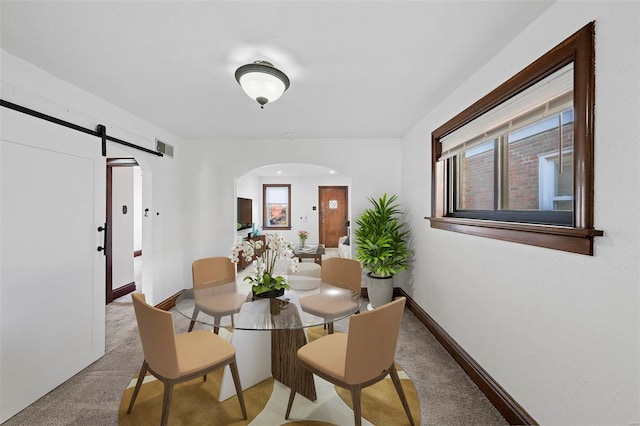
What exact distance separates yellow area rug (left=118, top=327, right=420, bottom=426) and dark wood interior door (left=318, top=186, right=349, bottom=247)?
23.1 feet

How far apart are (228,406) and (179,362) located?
543 mm

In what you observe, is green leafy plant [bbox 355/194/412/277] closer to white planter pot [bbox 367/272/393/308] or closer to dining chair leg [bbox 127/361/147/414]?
white planter pot [bbox 367/272/393/308]

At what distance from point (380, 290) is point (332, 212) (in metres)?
5.68

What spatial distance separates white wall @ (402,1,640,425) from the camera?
1.11 m

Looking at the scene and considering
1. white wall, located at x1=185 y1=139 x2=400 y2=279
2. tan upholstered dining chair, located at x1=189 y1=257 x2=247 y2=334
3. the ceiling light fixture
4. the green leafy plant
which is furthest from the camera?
white wall, located at x1=185 y1=139 x2=400 y2=279

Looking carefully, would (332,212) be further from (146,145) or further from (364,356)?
(364,356)

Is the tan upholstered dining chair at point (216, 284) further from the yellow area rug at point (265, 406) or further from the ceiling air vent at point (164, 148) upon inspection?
the ceiling air vent at point (164, 148)

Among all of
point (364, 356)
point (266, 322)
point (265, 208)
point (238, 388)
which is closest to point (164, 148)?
point (266, 322)

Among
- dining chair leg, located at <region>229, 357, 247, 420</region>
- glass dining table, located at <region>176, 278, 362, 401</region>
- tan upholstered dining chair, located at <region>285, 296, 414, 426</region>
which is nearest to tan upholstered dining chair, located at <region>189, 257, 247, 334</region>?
glass dining table, located at <region>176, 278, 362, 401</region>

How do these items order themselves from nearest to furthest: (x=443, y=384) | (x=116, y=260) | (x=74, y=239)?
(x=443, y=384) < (x=74, y=239) < (x=116, y=260)

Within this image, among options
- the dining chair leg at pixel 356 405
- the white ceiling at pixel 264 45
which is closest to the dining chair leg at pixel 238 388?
the dining chair leg at pixel 356 405

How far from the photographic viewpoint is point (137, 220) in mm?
7996

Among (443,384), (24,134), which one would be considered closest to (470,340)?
(443,384)

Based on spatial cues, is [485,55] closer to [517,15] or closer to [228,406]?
[517,15]
